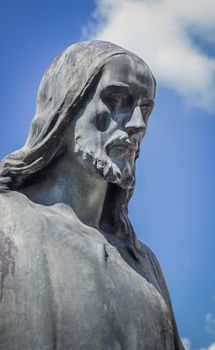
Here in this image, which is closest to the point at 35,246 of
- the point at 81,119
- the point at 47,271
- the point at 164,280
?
the point at 47,271

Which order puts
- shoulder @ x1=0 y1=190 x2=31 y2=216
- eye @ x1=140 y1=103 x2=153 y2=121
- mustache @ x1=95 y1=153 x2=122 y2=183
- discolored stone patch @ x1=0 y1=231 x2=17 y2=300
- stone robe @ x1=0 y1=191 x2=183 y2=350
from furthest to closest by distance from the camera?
1. eye @ x1=140 y1=103 x2=153 y2=121
2. mustache @ x1=95 y1=153 x2=122 y2=183
3. shoulder @ x1=0 y1=190 x2=31 y2=216
4. discolored stone patch @ x1=0 y1=231 x2=17 y2=300
5. stone robe @ x1=0 y1=191 x2=183 y2=350

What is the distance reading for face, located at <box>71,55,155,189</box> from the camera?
6938mm

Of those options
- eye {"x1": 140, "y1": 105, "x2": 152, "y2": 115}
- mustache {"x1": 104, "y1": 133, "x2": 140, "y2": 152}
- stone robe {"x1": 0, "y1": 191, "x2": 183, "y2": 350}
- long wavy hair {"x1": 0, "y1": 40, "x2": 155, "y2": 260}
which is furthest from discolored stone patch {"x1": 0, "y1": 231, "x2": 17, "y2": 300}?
eye {"x1": 140, "y1": 105, "x2": 152, "y2": 115}

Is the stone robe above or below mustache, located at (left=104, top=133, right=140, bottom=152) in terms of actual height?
below

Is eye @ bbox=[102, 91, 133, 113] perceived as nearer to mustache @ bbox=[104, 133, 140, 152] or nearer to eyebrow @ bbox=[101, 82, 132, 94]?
eyebrow @ bbox=[101, 82, 132, 94]

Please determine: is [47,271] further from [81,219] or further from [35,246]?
[81,219]

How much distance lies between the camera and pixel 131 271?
7.02 metres

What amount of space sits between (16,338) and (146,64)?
267cm

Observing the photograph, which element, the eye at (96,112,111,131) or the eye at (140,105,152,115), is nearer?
the eye at (96,112,111,131)

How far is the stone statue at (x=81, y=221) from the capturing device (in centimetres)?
628

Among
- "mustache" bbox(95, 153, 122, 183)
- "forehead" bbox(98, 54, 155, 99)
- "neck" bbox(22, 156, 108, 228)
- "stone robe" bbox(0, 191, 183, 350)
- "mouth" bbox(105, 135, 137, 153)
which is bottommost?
"stone robe" bbox(0, 191, 183, 350)

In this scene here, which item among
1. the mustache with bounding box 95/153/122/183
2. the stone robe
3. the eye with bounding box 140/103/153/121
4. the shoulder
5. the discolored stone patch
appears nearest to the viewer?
the stone robe

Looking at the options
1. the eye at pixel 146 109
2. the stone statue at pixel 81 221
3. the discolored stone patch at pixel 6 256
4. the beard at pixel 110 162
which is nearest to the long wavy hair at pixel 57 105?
the stone statue at pixel 81 221

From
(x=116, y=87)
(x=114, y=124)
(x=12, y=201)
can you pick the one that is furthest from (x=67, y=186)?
(x=116, y=87)
